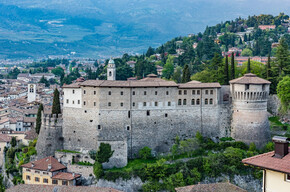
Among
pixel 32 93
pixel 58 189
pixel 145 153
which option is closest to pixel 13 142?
pixel 145 153

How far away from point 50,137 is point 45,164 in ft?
16.0

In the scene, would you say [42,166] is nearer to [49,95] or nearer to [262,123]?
[262,123]

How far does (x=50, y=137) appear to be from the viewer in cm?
5719

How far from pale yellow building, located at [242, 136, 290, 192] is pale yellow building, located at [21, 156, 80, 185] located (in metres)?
35.1

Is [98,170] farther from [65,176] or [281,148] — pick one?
[281,148]

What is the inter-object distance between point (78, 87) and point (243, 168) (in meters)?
22.7

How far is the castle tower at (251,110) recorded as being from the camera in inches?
2212

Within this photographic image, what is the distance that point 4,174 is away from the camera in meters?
62.7

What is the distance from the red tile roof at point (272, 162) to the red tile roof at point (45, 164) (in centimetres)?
3713

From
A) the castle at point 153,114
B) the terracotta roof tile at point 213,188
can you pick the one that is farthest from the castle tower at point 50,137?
the terracotta roof tile at point 213,188

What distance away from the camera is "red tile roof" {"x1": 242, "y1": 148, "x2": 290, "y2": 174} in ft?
58.3

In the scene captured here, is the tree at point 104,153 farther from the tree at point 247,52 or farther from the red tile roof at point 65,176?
the tree at point 247,52

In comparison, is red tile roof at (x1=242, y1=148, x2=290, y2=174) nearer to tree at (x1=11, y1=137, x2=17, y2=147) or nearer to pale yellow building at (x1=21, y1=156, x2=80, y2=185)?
pale yellow building at (x1=21, y1=156, x2=80, y2=185)

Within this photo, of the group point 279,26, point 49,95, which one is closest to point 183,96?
point 49,95
